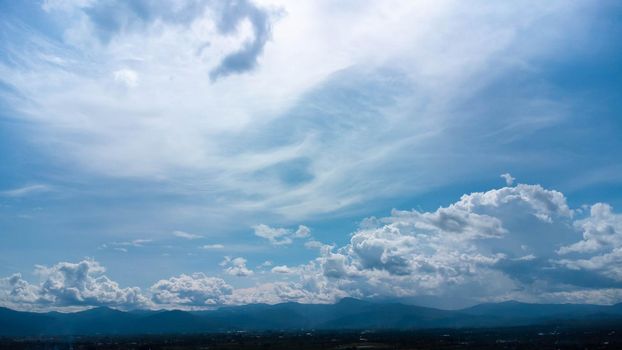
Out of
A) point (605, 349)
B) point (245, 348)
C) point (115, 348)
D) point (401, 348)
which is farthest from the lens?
point (115, 348)

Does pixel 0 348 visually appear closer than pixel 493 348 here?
No

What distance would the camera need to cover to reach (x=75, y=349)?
180000mm

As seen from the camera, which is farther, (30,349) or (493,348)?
(30,349)

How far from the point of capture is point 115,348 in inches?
7244

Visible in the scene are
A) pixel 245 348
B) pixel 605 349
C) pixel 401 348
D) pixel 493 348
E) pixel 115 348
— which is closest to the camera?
pixel 605 349

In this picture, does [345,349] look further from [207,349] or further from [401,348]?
[207,349]

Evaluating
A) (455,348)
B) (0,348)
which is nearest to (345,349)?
(455,348)

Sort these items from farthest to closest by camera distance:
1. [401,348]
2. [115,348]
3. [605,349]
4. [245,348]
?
[115,348] < [245,348] < [401,348] < [605,349]

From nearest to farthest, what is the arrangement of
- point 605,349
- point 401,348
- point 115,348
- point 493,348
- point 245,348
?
point 605,349, point 493,348, point 401,348, point 245,348, point 115,348

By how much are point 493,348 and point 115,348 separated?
125840mm

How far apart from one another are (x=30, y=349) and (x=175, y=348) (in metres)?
50.0

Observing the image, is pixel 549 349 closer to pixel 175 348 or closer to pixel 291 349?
pixel 291 349

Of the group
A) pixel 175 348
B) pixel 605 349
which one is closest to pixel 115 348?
pixel 175 348

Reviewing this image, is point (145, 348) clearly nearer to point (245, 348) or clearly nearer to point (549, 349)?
point (245, 348)
